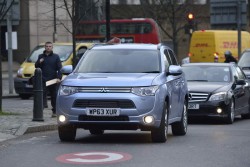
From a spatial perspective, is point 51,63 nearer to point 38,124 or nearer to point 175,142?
point 38,124

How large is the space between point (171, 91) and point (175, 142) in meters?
0.90

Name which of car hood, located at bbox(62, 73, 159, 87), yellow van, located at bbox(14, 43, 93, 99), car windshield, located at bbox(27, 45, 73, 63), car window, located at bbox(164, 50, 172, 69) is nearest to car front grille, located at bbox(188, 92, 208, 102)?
car window, located at bbox(164, 50, 172, 69)

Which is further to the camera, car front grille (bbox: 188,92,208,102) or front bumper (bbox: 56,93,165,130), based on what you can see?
car front grille (bbox: 188,92,208,102)

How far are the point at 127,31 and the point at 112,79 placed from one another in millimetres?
35174

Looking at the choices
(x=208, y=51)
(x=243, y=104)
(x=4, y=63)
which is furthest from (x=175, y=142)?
(x=4, y=63)

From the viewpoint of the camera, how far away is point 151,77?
13.8 meters

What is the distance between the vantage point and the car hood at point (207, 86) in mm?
19719

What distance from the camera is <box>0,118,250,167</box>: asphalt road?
36.7ft

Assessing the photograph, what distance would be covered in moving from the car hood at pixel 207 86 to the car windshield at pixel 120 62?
4.98 metres

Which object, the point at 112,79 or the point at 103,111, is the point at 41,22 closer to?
the point at 112,79

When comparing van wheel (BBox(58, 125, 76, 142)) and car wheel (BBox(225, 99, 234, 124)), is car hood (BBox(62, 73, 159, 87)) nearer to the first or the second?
van wheel (BBox(58, 125, 76, 142))

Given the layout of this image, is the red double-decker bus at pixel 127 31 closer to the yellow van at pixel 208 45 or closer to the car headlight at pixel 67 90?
the yellow van at pixel 208 45

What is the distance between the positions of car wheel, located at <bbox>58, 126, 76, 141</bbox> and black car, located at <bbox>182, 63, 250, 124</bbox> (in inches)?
233

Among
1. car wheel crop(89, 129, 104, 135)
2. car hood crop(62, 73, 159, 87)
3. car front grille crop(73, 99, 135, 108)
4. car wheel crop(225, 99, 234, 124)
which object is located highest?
car hood crop(62, 73, 159, 87)
